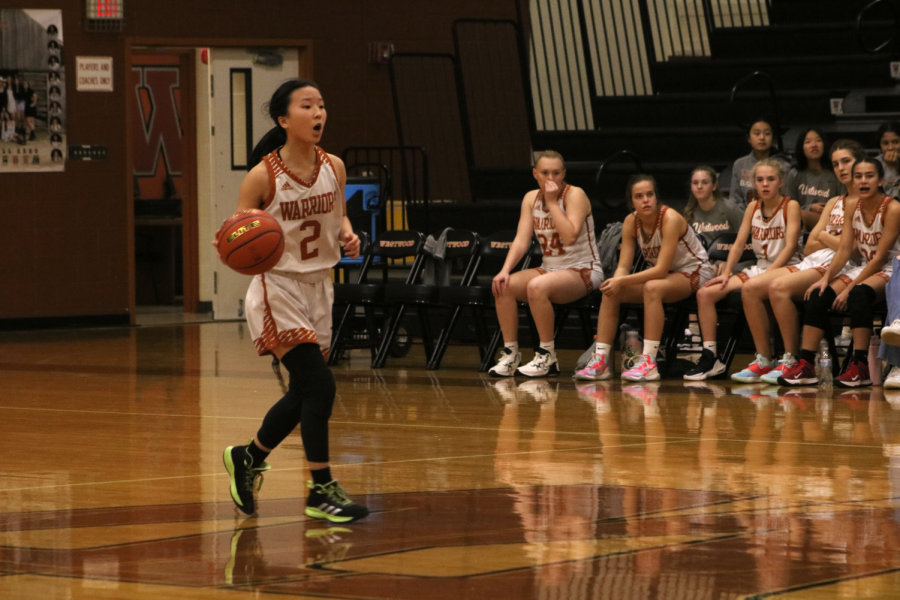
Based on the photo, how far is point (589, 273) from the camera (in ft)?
27.5

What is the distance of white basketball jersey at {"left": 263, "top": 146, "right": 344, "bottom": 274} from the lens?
4375mm

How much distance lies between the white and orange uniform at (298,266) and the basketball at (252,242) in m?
0.13

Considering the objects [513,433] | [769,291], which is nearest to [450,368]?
[769,291]

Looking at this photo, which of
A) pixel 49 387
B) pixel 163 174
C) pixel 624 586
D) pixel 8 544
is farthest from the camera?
pixel 163 174

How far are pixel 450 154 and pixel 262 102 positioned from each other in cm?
195

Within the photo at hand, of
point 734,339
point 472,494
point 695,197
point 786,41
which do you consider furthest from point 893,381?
point 786,41

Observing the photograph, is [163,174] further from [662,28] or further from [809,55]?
[809,55]

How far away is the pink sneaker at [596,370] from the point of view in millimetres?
8148

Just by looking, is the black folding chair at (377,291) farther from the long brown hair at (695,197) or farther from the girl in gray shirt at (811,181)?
the girl in gray shirt at (811,181)

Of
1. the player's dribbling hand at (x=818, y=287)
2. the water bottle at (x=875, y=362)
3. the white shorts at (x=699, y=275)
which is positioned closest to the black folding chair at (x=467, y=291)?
the white shorts at (x=699, y=275)

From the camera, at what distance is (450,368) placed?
352 inches

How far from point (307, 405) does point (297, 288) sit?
0.39m

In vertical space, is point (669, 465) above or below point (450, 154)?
below

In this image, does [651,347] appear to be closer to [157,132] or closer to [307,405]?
[307,405]
